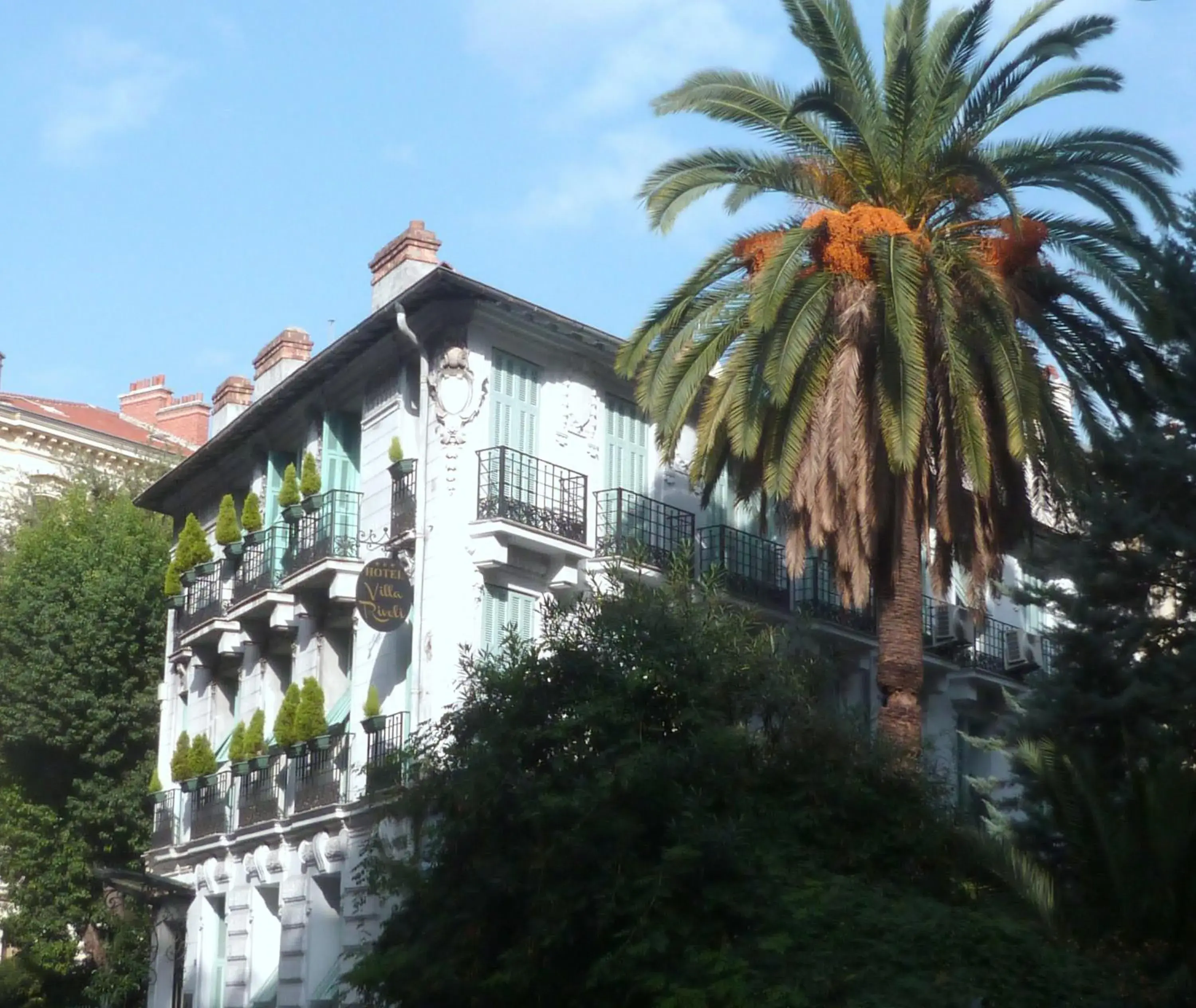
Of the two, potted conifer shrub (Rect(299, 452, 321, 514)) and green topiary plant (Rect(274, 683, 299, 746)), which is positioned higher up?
potted conifer shrub (Rect(299, 452, 321, 514))

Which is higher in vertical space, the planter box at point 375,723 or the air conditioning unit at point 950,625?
the air conditioning unit at point 950,625

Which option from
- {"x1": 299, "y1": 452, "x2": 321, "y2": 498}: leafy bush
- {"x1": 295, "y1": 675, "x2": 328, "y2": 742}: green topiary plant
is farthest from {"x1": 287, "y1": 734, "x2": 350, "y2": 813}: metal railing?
{"x1": 299, "y1": 452, "x2": 321, "y2": 498}: leafy bush

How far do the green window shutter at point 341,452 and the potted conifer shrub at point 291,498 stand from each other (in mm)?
482

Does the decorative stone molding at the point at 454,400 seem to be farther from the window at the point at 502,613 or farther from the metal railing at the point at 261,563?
the metal railing at the point at 261,563

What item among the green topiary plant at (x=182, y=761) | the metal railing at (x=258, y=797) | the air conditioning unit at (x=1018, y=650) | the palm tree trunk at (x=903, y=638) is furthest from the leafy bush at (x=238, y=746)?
the air conditioning unit at (x=1018, y=650)

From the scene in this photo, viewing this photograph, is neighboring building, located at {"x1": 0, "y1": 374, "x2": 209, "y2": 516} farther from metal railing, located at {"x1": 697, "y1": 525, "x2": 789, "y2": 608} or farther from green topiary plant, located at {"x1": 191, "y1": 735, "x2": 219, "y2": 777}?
metal railing, located at {"x1": 697, "y1": 525, "x2": 789, "y2": 608}

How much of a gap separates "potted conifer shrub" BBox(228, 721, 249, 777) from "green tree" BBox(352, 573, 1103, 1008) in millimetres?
10167

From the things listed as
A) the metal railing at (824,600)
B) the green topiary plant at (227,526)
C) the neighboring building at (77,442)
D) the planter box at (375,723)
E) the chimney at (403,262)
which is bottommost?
the planter box at (375,723)

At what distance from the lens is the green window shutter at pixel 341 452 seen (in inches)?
1154

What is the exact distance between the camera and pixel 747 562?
93.2 ft

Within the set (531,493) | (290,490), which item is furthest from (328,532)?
(531,493)

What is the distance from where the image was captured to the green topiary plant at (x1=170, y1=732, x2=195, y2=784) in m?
31.5

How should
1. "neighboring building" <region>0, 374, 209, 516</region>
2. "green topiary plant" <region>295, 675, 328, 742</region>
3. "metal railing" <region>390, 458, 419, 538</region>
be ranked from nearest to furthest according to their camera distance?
"metal railing" <region>390, 458, 419, 538</region> < "green topiary plant" <region>295, 675, 328, 742</region> < "neighboring building" <region>0, 374, 209, 516</region>

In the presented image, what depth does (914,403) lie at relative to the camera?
2012cm
